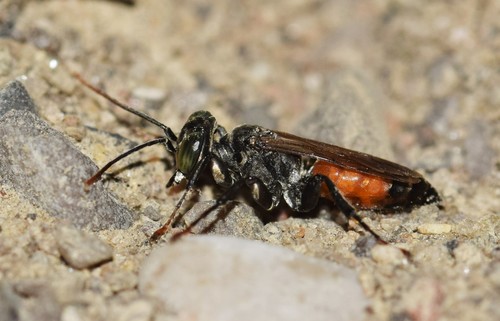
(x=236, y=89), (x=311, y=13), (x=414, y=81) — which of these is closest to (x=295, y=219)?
(x=236, y=89)

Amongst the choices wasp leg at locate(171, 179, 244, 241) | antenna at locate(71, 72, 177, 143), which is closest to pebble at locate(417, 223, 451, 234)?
wasp leg at locate(171, 179, 244, 241)

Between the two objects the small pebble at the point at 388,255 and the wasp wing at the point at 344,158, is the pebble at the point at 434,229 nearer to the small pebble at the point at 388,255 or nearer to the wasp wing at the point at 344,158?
the wasp wing at the point at 344,158

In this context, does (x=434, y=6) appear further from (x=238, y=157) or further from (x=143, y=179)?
(x=143, y=179)

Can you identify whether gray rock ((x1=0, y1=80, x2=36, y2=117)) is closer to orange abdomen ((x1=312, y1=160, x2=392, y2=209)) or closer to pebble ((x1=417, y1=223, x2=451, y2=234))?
orange abdomen ((x1=312, y1=160, x2=392, y2=209))

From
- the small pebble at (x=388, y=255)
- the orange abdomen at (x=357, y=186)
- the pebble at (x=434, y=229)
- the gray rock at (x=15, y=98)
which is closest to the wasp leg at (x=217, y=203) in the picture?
the orange abdomen at (x=357, y=186)

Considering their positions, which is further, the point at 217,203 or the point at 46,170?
the point at 217,203

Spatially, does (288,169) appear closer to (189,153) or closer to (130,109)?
(189,153)

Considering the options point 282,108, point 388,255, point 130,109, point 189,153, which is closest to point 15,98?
point 130,109
